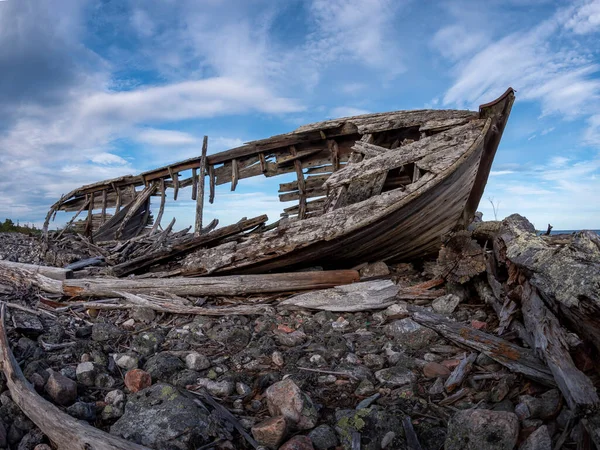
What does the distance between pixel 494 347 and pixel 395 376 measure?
0.95m

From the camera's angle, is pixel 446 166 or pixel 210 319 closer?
pixel 210 319

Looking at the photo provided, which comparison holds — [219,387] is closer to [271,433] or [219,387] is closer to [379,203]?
[271,433]

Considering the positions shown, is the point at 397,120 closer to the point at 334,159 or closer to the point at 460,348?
the point at 334,159

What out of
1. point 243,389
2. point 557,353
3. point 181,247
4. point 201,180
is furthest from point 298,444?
point 201,180

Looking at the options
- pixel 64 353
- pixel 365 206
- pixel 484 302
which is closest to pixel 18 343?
pixel 64 353

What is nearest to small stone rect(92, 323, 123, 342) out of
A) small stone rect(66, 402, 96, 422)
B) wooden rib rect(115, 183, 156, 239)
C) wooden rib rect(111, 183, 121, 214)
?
small stone rect(66, 402, 96, 422)

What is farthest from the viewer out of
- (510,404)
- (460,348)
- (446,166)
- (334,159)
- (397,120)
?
(334,159)

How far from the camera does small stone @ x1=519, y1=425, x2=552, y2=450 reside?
2.55m

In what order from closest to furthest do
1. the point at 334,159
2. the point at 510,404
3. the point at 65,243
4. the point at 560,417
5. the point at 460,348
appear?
the point at 560,417 → the point at 510,404 → the point at 460,348 → the point at 334,159 → the point at 65,243

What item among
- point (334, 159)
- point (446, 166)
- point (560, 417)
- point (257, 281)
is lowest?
point (560, 417)

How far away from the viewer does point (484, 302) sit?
532 centimetres

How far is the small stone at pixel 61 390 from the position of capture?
331 centimetres

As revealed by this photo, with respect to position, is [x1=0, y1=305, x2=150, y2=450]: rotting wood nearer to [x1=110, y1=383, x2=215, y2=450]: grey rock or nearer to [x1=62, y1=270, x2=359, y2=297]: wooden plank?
[x1=110, y1=383, x2=215, y2=450]: grey rock

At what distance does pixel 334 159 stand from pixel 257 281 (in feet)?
12.7
